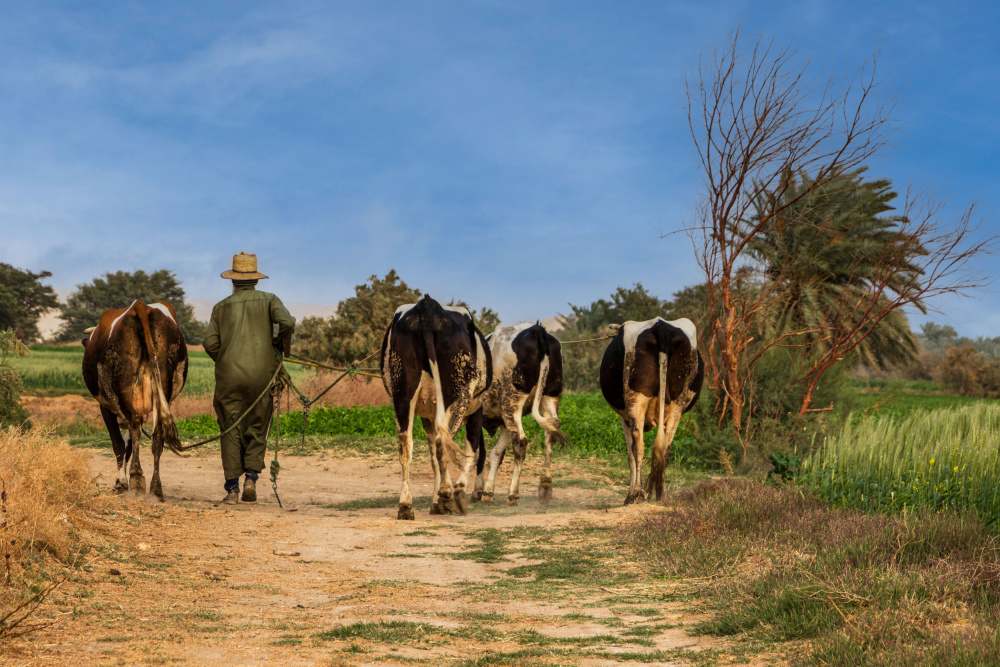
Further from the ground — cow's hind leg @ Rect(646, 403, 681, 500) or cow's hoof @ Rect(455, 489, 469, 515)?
cow's hind leg @ Rect(646, 403, 681, 500)

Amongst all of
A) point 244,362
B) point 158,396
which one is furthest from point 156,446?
point 244,362

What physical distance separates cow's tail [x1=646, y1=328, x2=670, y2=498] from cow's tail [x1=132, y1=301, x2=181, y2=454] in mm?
5379

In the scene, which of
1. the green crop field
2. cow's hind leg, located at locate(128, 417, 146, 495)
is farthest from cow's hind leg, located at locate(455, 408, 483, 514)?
the green crop field

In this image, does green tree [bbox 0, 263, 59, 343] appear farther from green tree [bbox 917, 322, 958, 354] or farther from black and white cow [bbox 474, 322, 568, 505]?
green tree [bbox 917, 322, 958, 354]

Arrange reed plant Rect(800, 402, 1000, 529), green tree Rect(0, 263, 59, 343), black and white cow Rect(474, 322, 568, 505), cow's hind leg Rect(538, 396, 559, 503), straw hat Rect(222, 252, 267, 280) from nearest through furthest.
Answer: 1. reed plant Rect(800, 402, 1000, 529)
2. straw hat Rect(222, 252, 267, 280)
3. black and white cow Rect(474, 322, 568, 505)
4. cow's hind leg Rect(538, 396, 559, 503)
5. green tree Rect(0, 263, 59, 343)

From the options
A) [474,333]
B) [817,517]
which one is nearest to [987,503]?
[817,517]

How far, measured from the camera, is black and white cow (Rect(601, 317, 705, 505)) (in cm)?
916

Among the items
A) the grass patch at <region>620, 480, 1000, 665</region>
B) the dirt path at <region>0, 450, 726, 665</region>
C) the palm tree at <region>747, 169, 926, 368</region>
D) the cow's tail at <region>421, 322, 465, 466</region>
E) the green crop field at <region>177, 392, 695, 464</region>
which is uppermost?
the palm tree at <region>747, 169, 926, 368</region>

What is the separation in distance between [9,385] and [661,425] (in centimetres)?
1400

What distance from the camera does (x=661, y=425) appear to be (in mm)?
9234

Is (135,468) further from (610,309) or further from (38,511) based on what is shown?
(610,309)

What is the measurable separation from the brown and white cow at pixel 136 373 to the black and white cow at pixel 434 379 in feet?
8.24

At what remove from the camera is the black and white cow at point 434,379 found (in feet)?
28.1

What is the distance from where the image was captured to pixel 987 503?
6.71 meters
